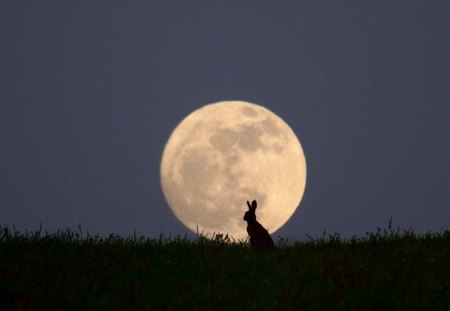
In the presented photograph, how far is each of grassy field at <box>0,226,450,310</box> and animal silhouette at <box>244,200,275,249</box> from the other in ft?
1.10

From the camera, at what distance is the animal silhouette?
1089 centimetres

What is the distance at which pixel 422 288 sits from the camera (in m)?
7.66

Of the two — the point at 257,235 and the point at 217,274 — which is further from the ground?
the point at 257,235

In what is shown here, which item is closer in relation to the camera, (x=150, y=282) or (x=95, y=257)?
(x=150, y=282)

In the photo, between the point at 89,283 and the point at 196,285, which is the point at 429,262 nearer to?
the point at 196,285

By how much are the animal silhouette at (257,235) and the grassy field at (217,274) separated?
13.2 inches

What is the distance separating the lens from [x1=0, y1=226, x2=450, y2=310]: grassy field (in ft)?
22.7

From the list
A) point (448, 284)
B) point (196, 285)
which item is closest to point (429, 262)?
point (448, 284)

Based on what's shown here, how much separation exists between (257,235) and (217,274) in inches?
125

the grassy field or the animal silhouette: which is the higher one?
the animal silhouette

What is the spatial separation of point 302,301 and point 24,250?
5.20m

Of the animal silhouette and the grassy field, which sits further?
the animal silhouette

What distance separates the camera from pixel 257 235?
1125 cm

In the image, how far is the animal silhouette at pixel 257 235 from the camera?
10.9m
